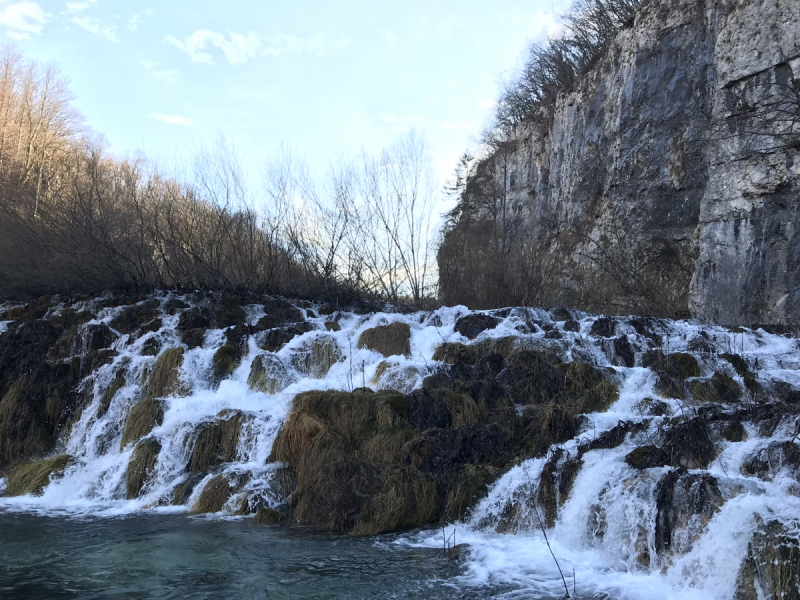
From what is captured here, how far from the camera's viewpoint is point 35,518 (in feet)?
23.9

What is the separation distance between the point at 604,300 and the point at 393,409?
13.6m

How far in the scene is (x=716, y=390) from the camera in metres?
9.01

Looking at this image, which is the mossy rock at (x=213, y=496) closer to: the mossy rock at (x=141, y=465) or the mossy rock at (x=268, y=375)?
the mossy rock at (x=141, y=465)

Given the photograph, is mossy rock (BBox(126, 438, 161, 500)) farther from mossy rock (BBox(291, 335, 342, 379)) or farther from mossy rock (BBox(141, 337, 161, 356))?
mossy rock (BBox(141, 337, 161, 356))

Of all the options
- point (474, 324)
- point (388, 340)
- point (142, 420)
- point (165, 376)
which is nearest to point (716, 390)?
point (474, 324)

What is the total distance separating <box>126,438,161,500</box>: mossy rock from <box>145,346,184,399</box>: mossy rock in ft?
6.71

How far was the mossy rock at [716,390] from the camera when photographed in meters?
8.90

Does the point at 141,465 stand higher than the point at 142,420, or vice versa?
the point at 142,420

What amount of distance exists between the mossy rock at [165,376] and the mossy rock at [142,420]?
104 cm

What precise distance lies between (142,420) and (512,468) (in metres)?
5.63

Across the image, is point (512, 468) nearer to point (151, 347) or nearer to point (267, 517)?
point (267, 517)

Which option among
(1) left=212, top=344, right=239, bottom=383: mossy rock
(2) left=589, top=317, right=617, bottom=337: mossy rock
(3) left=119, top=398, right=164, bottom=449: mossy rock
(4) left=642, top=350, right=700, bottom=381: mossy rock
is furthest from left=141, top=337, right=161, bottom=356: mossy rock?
(4) left=642, top=350, right=700, bottom=381: mossy rock

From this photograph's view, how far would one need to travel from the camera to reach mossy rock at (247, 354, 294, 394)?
10.7m

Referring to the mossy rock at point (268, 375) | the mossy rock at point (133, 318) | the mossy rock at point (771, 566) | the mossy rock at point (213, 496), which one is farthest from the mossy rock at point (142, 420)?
the mossy rock at point (771, 566)
